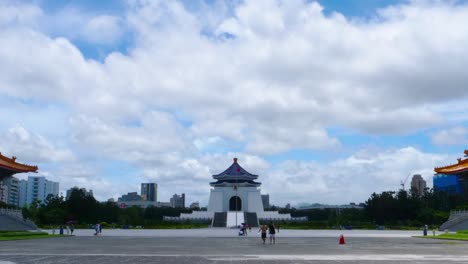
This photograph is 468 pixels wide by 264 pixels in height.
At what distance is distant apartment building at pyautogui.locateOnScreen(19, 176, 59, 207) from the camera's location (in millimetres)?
181375

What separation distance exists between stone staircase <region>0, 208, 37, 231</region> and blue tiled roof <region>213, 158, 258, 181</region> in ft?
143

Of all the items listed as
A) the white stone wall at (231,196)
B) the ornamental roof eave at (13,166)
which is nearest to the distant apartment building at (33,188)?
the white stone wall at (231,196)

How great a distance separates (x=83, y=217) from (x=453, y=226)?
45463mm

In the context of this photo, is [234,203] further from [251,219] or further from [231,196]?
[251,219]

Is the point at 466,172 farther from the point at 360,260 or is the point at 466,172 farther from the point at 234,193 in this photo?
the point at 234,193

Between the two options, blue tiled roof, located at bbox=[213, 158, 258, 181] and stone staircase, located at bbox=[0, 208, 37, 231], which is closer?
stone staircase, located at bbox=[0, 208, 37, 231]

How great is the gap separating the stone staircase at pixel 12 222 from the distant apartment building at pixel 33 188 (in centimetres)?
14550

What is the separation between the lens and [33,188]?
184 meters

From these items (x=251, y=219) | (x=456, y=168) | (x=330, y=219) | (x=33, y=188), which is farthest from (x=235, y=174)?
(x=33, y=188)

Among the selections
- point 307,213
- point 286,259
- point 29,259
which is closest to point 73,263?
point 29,259

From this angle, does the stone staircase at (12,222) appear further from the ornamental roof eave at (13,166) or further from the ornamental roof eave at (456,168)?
the ornamental roof eave at (456,168)

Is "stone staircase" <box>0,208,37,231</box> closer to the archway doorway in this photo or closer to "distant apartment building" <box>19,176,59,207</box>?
the archway doorway

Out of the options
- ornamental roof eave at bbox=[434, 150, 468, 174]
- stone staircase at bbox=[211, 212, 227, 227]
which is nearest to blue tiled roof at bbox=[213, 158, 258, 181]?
stone staircase at bbox=[211, 212, 227, 227]

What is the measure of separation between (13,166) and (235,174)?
4436 centimetres
